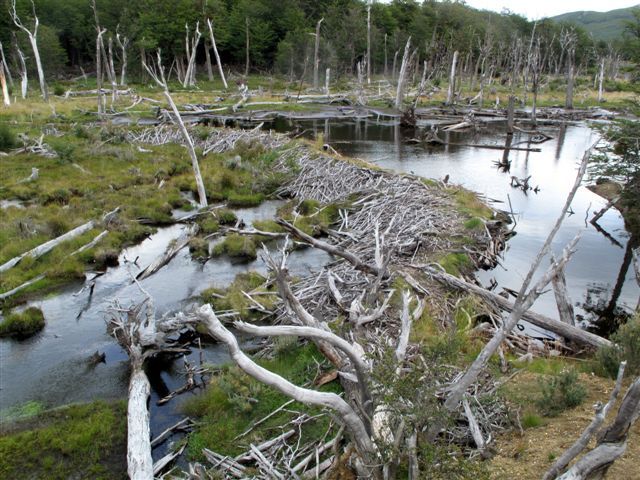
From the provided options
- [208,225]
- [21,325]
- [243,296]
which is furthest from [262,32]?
[21,325]

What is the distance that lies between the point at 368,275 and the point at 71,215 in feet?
38.8

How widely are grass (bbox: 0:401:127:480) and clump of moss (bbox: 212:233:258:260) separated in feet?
25.5

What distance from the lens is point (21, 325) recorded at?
12031 millimetres

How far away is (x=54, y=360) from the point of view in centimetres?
1108

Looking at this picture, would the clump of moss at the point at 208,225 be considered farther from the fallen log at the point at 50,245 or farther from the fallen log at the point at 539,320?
the fallen log at the point at 539,320

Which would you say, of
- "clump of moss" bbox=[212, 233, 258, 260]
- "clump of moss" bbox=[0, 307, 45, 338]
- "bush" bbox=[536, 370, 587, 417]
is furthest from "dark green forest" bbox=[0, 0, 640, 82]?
"bush" bbox=[536, 370, 587, 417]

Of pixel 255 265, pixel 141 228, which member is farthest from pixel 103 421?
pixel 141 228

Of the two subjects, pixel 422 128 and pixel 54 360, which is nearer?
pixel 54 360

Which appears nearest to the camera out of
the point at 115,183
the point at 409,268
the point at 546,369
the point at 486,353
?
the point at 486,353

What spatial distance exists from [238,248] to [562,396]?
1097 centimetres

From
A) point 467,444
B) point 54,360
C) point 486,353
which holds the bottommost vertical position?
point 54,360

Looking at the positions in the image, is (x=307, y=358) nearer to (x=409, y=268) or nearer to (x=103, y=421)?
(x=103, y=421)

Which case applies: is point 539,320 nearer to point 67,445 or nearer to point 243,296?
point 243,296

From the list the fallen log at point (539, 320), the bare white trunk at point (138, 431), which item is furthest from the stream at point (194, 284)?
the fallen log at point (539, 320)
